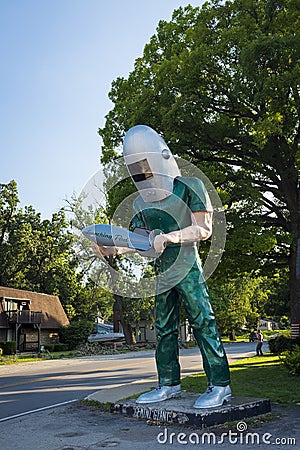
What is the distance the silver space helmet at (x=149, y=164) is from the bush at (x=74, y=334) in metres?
37.8

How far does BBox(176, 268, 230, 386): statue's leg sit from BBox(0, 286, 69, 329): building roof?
33737 mm

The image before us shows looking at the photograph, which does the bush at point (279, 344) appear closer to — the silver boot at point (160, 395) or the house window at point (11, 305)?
the silver boot at point (160, 395)

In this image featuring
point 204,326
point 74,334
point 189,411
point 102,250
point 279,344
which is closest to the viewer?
point 189,411

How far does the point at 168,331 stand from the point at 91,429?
1.62 metres

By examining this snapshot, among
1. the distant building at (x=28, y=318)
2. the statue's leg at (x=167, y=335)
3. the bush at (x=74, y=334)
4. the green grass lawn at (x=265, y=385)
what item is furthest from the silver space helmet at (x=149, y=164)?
the bush at (x=74, y=334)

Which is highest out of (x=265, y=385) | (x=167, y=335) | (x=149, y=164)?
(x=149, y=164)

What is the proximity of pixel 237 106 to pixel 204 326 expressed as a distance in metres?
9.89

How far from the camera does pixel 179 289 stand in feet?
23.5

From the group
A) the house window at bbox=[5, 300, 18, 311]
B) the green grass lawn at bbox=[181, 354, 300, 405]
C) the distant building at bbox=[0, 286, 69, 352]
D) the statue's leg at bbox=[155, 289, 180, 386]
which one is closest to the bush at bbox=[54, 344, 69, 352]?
the distant building at bbox=[0, 286, 69, 352]

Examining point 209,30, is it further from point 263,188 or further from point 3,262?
point 3,262

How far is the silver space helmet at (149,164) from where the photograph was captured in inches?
279

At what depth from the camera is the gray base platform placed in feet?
20.9

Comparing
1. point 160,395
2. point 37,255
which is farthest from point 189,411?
point 37,255

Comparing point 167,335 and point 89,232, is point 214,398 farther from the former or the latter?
point 89,232
